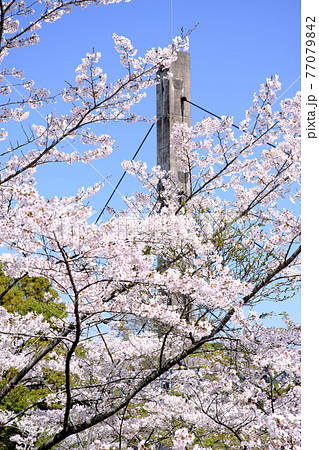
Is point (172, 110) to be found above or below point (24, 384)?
above

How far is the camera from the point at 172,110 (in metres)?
7.33

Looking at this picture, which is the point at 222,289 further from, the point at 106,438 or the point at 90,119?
the point at 106,438

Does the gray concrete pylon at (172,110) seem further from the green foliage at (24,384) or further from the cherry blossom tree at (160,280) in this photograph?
the green foliage at (24,384)

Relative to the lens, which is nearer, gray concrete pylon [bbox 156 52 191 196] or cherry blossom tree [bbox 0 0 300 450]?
cherry blossom tree [bbox 0 0 300 450]

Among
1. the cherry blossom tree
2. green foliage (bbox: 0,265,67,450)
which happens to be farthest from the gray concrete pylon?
green foliage (bbox: 0,265,67,450)

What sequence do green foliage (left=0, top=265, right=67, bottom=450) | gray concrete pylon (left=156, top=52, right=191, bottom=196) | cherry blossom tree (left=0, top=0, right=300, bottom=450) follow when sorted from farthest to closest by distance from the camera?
gray concrete pylon (left=156, top=52, right=191, bottom=196)
green foliage (left=0, top=265, right=67, bottom=450)
cherry blossom tree (left=0, top=0, right=300, bottom=450)

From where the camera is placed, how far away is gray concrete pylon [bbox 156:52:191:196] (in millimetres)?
7082

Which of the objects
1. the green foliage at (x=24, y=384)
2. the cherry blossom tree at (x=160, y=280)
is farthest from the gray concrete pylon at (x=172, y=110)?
the green foliage at (x=24, y=384)

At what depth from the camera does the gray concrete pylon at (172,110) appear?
23.2 feet

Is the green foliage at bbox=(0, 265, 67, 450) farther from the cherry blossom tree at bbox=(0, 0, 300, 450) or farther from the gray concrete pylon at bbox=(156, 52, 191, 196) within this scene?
the gray concrete pylon at bbox=(156, 52, 191, 196)

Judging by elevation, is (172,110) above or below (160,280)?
above

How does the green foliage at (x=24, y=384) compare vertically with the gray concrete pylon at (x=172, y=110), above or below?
below

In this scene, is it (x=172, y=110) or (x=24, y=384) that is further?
(x=172, y=110)
